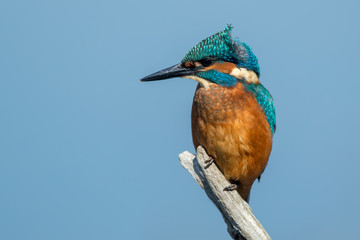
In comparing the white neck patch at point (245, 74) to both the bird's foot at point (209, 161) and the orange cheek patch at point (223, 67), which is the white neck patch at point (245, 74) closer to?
the orange cheek patch at point (223, 67)

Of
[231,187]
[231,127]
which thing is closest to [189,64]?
[231,127]

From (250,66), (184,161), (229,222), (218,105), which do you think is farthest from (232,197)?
(250,66)

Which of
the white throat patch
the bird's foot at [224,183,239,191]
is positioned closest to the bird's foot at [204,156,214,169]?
the bird's foot at [224,183,239,191]

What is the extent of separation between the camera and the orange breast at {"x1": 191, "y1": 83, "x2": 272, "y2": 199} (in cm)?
328

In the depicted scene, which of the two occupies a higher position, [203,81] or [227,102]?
[203,81]

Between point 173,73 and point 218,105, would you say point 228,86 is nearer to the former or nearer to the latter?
point 218,105

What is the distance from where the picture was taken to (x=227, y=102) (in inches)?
129

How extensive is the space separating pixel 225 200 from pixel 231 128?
19.9 inches

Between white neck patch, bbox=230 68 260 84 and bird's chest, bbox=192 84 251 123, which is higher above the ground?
white neck patch, bbox=230 68 260 84

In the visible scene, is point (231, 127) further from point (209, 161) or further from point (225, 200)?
point (225, 200)

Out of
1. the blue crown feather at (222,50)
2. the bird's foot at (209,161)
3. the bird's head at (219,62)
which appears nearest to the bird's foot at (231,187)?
the bird's foot at (209,161)

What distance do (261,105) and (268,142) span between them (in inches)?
10.3

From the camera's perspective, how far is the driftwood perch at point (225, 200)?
3.33 m

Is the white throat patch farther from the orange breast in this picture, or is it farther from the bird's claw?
the bird's claw
